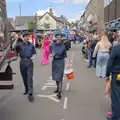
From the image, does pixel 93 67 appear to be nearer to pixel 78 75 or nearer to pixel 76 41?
pixel 78 75

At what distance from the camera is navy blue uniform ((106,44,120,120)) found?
527 centimetres

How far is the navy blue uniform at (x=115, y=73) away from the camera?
17.3 ft

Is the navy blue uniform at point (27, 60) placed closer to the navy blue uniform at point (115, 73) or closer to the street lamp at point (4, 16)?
the street lamp at point (4, 16)

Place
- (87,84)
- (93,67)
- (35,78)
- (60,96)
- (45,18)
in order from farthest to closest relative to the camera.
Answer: (45,18) → (93,67) → (35,78) → (87,84) → (60,96)

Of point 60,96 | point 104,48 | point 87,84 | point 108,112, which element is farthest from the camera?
point 104,48

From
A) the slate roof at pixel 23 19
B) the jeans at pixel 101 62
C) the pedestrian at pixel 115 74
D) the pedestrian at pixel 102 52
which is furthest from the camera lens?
the slate roof at pixel 23 19

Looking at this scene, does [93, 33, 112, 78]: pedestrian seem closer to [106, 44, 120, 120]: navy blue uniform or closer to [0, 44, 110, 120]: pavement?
[0, 44, 110, 120]: pavement

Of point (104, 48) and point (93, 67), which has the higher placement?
point (104, 48)

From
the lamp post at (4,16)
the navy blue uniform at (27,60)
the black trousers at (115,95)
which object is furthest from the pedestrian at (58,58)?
the black trousers at (115,95)

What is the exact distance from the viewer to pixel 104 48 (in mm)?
11094

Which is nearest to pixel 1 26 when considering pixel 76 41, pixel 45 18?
pixel 76 41

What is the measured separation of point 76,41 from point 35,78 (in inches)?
1668

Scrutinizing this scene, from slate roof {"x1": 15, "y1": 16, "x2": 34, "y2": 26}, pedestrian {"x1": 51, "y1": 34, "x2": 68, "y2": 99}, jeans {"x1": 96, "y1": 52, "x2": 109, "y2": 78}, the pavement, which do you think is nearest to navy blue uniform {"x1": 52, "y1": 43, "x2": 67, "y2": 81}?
pedestrian {"x1": 51, "y1": 34, "x2": 68, "y2": 99}

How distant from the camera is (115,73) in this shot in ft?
17.6
